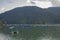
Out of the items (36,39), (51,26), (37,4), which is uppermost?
(37,4)

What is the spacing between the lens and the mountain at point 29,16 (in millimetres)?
2297

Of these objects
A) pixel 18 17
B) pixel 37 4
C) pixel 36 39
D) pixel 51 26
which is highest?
pixel 37 4

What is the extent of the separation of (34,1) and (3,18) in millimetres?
582

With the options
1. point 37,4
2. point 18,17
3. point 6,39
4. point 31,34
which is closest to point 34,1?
point 37,4

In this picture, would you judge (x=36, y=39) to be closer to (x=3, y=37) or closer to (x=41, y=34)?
(x=41, y=34)

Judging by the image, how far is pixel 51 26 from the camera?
237 centimetres

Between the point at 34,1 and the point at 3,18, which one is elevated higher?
the point at 34,1

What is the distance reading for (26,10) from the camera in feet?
7.53

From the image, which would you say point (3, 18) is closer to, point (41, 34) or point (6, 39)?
point (6, 39)

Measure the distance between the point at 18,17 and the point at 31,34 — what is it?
357 millimetres

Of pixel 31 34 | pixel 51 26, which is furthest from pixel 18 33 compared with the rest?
pixel 51 26

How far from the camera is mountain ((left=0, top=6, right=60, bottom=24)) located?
2.30 m

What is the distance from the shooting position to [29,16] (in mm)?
2318

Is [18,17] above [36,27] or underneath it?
above
